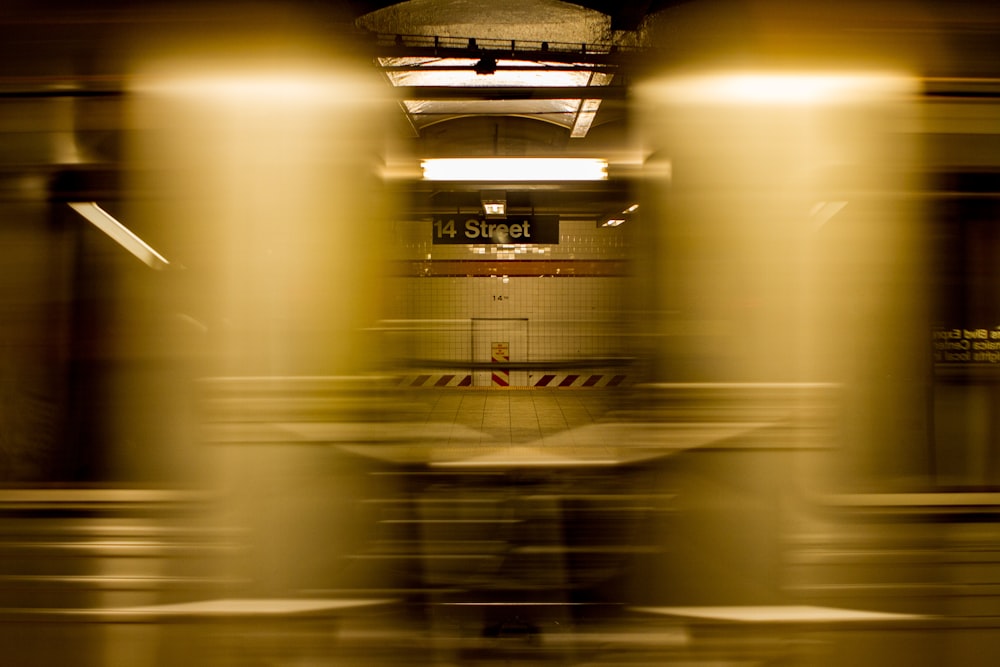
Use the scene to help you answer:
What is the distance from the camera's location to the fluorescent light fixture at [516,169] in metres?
2.48

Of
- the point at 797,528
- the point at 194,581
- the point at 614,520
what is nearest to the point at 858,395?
the point at 797,528

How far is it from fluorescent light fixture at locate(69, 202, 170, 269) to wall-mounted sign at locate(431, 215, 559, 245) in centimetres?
104

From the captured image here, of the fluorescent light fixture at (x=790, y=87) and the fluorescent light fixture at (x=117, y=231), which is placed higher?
the fluorescent light fixture at (x=790, y=87)

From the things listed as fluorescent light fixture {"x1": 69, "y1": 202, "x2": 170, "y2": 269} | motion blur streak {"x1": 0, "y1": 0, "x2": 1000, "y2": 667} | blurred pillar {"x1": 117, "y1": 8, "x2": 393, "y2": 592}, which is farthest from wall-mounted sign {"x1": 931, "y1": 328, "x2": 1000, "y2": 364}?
fluorescent light fixture {"x1": 69, "y1": 202, "x2": 170, "y2": 269}

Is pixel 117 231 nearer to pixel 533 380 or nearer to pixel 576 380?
pixel 533 380

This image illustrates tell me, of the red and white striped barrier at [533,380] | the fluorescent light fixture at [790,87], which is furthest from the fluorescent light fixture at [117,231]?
the fluorescent light fixture at [790,87]

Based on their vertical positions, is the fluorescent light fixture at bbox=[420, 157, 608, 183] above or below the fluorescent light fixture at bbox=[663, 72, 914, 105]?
below

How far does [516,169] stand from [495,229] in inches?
15.3

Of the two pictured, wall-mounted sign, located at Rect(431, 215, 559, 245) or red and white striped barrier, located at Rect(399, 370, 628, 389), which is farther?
wall-mounted sign, located at Rect(431, 215, 559, 245)

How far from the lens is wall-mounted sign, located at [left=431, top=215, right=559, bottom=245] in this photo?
275 cm

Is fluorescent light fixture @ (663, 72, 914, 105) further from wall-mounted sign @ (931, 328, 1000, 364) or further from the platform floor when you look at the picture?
the platform floor

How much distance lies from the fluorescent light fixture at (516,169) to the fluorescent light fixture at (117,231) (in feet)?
3.29

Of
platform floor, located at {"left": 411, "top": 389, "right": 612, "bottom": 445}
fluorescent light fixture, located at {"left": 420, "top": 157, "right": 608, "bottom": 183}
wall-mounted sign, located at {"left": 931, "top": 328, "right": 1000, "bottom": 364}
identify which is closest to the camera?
wall-mounted sign, located at {"left": 931, "top": 328, "right": 1000, "bottom": 364}

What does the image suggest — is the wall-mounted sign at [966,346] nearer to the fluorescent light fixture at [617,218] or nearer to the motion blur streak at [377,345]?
the motion blur streak at [377,345]
